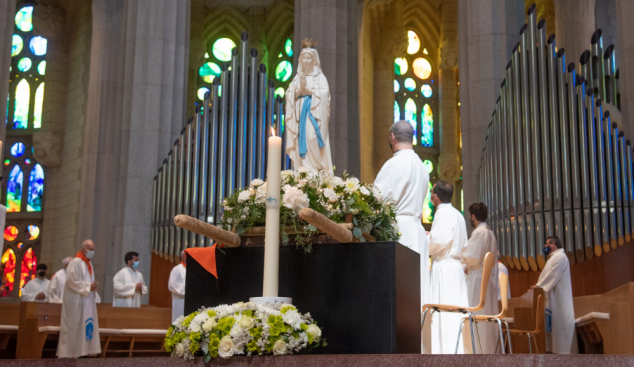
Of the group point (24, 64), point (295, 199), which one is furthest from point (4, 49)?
point (24, 64)

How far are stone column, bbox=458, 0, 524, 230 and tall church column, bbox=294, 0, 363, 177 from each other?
2128 millimetres

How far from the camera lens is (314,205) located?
15.0 feet

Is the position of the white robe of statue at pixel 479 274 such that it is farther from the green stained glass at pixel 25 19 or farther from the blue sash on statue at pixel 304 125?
the green stained glass at pixel 25 19

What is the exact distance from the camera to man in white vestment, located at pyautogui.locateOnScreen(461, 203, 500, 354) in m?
7.98

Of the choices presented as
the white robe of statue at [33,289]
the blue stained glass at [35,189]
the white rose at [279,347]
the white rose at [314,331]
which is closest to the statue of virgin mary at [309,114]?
the white rose at [314,331]

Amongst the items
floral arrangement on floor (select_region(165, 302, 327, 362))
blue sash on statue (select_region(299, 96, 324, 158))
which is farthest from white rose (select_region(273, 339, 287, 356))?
blue sash on statue (select_region(299, 96, 324, 158))

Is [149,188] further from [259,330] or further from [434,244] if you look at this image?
[259,330]

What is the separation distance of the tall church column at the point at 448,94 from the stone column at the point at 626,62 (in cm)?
1399

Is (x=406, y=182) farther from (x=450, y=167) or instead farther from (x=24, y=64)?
(x=24, y=64)

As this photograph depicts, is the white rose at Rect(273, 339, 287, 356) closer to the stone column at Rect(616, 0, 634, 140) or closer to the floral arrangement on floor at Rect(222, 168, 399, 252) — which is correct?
the floral arrangement on floor at Rect(222, 168, 399, 252)

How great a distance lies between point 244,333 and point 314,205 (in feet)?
3.94

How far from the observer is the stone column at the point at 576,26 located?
18453 millimetres

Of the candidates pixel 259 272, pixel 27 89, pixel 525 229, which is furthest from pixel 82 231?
pixel 259 272

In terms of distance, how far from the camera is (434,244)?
7.29 m
